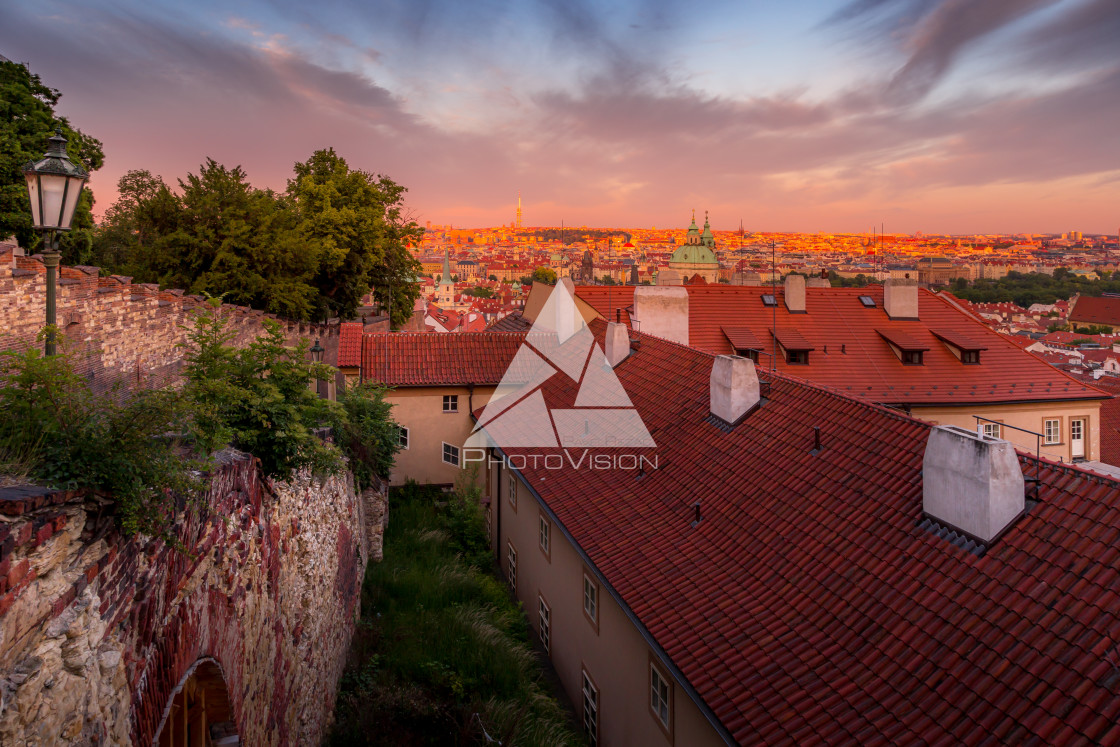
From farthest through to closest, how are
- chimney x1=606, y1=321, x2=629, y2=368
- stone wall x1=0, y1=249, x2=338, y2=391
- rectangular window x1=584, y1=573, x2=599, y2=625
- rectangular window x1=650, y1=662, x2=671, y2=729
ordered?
1. chimney x1=606, y1=321, x2=629, y2=368
2. stone wall x1=0, y1=249, x2=338, y2=391
3. rectangular window x1=584, y1=573, x2=599, y2=625
4. rectangular window x1=650, y1=662, x2=671, y2=729

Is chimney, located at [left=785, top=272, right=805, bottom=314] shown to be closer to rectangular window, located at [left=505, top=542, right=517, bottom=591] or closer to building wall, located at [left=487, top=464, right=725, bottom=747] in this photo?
building wall, located at [left=487, top=464, right=725, bottom=747]

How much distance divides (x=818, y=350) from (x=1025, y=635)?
62.7ft

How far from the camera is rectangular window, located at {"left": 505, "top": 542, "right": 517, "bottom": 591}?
16.7m

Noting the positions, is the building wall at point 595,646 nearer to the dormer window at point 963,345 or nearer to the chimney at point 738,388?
the chimney at point 738,388

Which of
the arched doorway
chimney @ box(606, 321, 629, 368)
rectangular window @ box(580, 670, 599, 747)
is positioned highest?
chimney @ box(606, 321, 629, 368)

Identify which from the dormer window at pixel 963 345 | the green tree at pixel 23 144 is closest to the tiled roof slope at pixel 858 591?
the dormer window at pixel 963 345

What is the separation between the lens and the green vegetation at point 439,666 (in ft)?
29.8

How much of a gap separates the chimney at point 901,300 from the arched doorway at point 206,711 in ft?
79.8

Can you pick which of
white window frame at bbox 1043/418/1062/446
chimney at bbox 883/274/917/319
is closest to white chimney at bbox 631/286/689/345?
chimney at bbox 883/274/917/319

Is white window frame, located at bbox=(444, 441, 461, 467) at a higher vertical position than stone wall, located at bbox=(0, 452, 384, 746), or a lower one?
lower

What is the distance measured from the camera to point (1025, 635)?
558cm

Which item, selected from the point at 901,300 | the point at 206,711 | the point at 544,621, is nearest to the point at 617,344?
the point at 544,621

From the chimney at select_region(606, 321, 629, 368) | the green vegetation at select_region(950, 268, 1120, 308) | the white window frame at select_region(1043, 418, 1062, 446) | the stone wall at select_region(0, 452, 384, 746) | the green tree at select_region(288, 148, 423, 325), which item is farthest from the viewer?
the green vegetation at select_region(950, 268, 1120, 308)

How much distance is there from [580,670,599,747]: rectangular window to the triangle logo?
4.03m
